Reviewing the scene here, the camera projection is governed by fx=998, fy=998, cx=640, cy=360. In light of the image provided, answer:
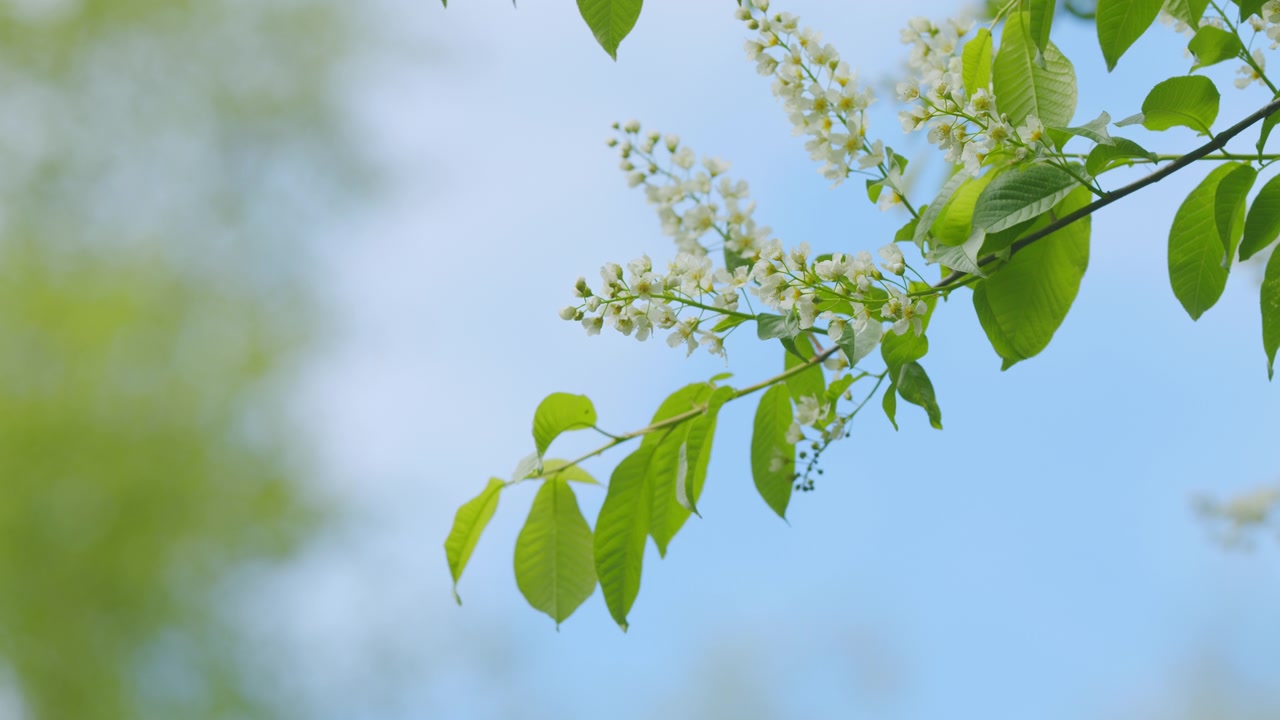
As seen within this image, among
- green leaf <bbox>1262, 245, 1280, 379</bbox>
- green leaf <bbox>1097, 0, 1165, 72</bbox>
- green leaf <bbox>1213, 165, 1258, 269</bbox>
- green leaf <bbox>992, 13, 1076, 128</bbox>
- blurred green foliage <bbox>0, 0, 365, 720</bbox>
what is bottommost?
green leaf <bbox>1262, 245, 1280, 379</bbox>

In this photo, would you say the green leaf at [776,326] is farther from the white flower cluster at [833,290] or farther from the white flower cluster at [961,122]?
the white flower cluster at [961,122]

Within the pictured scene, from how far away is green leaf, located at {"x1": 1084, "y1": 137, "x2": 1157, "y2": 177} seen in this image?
24.1 inches

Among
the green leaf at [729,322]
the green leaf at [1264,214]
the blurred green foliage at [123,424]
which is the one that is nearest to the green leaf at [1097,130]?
the green leaf at [1264,214]

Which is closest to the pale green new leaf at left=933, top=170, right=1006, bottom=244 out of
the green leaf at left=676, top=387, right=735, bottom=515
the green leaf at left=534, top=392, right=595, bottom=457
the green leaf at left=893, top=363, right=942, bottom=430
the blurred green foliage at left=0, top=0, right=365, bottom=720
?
Result: the green leaf at left=893, top=363, right=942, bottom=430

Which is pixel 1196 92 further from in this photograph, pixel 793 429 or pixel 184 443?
pixel 184 443

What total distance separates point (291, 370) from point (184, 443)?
79cm

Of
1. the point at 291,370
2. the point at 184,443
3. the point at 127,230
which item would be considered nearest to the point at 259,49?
the point at 127,230

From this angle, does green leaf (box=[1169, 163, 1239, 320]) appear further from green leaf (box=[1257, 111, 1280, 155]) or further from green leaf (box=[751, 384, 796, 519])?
green leaf (box=[751, 384, 796, 519])

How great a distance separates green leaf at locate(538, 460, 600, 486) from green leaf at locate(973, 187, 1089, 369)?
38 cm

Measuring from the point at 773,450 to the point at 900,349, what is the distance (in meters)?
0.19

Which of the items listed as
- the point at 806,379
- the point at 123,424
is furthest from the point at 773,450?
the point at 123,424

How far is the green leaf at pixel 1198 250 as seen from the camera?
688mm

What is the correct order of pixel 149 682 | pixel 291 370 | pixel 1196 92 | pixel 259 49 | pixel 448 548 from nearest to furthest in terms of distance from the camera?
pixel 1196 92, pixel 448 548, pixel 149 682, pixel 291 370, pixel 259 49

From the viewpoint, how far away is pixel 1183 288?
2.28 feet
